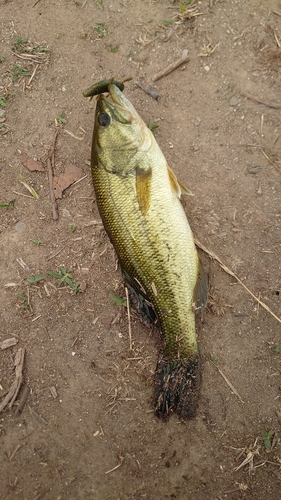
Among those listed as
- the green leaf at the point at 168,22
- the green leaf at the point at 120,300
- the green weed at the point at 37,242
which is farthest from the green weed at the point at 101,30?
the green leaf at the point at 120,300

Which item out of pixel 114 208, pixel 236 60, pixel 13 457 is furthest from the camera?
pixel 236 60

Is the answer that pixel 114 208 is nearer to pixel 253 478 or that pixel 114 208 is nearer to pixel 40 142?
pixel 40 142

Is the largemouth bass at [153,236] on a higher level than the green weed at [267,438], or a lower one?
higher

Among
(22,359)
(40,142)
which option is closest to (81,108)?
(40,142)

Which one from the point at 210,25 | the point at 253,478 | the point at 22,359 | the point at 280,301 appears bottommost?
the point at 253,478

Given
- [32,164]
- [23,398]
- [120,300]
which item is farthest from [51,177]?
[23,398]

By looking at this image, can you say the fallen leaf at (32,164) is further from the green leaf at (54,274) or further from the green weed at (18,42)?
the green weed at (18,42)

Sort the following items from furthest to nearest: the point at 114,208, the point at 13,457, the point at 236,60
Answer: the point at 236,60, the point at 13,457, the point at 114,208

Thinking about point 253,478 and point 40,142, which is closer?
point 253,478
